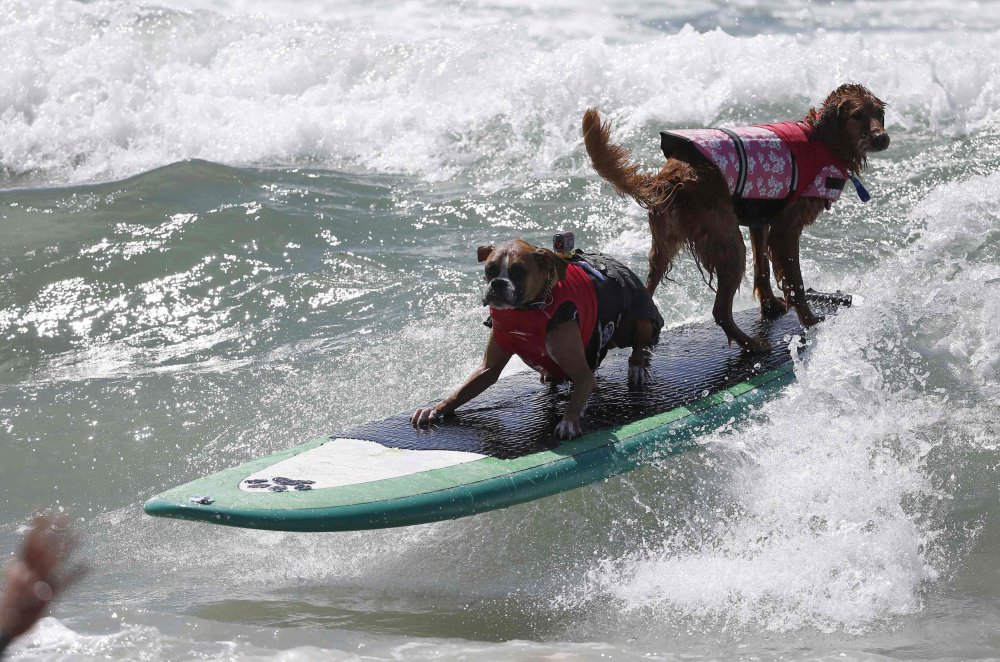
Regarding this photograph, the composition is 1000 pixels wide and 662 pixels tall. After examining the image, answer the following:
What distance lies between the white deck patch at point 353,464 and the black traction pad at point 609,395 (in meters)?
0.09

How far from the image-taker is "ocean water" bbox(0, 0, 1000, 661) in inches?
162

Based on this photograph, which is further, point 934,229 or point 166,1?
point 166,1

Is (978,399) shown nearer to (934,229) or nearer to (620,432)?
(620,432)

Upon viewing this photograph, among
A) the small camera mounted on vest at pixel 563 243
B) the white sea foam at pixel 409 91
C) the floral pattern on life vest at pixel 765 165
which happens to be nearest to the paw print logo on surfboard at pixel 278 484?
the small camera mounted on vest at pixel 563 243

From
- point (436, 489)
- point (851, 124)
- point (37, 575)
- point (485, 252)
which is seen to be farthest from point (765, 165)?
point (37, 575)

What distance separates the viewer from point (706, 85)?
12555 mm

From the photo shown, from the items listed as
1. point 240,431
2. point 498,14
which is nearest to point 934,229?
point 240,431

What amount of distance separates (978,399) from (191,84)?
1127 centimetres

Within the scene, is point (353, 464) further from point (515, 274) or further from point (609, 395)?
point (609, 395)

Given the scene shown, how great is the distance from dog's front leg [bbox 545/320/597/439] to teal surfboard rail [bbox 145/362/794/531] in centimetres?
9

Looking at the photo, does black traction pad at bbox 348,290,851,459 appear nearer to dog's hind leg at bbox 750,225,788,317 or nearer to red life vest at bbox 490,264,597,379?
dog's hind leg at bbox 750,225,788,317

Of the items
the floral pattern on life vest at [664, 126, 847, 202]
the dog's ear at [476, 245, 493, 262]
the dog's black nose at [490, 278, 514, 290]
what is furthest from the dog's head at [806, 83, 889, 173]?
the dog's black nose at [490, 278, 514, 290]

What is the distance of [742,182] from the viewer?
18.2 feet

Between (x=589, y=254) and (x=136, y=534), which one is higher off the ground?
(x=589, y=254)
